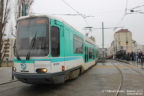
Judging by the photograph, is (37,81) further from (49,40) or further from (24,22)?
(24,22)

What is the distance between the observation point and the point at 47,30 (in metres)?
5.65

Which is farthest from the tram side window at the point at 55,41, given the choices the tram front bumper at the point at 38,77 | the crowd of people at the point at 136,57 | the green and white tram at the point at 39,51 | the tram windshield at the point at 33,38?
the crowd of people at the point at 136,57

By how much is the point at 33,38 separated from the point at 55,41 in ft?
2.84

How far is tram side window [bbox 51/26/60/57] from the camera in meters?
5.76

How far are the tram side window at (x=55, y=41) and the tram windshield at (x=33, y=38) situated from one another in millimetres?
232

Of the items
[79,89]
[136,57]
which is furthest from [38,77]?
[136,57]

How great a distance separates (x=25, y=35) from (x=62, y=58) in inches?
70.4

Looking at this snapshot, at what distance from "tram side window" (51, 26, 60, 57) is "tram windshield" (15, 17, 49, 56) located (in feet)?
0.76

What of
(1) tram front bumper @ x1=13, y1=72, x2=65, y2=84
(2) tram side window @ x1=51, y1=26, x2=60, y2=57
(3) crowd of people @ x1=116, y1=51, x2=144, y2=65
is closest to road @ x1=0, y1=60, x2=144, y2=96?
(1) tram front bumper @ x1=13, y1=72, x2=65, y2=84

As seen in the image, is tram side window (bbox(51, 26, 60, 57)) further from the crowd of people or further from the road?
the crowd of people

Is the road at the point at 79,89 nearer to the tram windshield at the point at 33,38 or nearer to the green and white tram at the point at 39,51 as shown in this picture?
the green and white tram at the point at 39,51

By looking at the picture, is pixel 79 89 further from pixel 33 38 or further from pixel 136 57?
pixel 136 57

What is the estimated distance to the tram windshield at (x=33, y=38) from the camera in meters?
5.57

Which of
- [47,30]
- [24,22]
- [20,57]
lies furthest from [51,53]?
[24,22]
